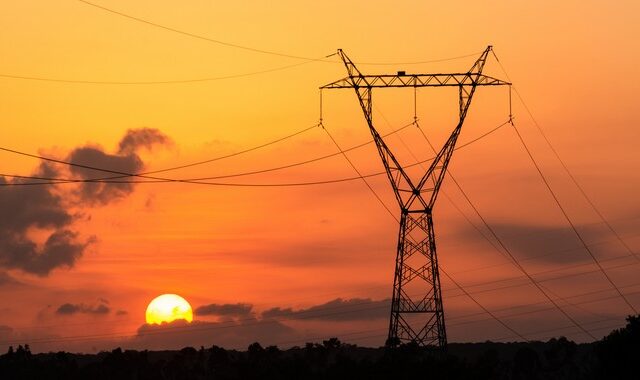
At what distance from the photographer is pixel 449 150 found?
104312 millimetres

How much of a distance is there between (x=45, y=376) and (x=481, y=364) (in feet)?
208

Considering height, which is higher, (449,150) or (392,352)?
(449,150)

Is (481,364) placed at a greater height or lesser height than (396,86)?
lesser

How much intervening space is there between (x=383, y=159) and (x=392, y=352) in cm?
2945

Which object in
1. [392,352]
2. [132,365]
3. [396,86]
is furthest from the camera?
[132,365]

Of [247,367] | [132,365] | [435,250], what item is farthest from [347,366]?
[132,365]

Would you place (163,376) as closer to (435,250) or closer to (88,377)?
(88,377)

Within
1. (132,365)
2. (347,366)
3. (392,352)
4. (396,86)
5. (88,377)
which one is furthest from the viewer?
(132,365)

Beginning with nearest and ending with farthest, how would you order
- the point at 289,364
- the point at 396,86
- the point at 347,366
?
the point at 396,86 → the point at 347,366 → the point at 289,364

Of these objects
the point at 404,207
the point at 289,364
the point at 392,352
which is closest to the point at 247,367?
the point at 289,364

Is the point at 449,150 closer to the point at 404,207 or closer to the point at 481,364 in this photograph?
the point at 404,207

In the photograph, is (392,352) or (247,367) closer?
(392,352)

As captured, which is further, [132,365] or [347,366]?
[132,365]

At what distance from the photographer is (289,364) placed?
493 feet
